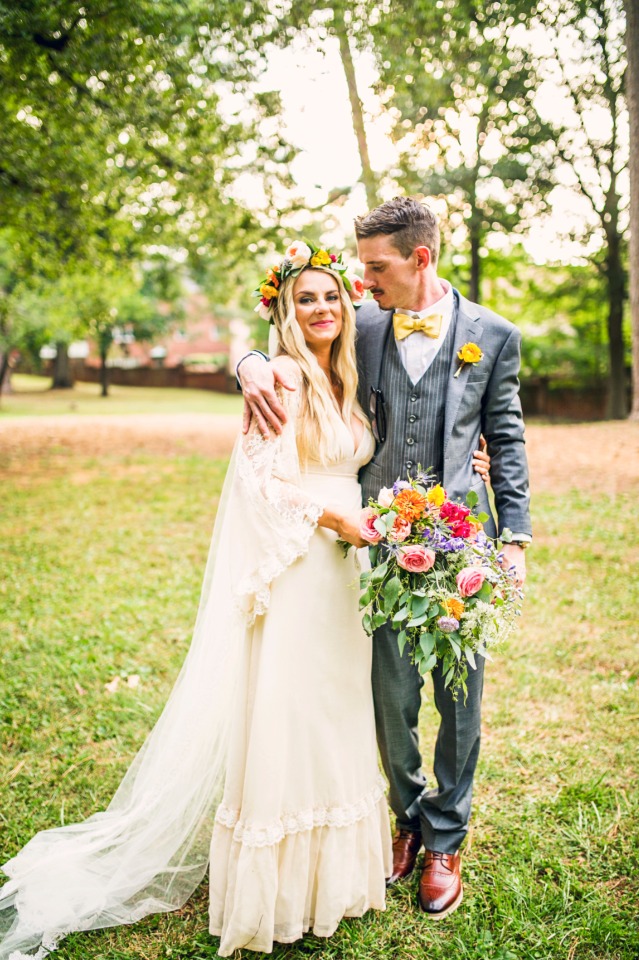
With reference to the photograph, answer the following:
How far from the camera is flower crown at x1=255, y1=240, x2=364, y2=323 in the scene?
101 inches

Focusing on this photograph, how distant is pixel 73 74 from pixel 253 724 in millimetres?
8402

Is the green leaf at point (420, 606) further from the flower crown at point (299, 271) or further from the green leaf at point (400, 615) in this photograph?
the flower crown at point (299, 271)

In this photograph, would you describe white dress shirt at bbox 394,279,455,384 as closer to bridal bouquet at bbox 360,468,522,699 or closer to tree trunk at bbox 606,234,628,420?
bridal bouquet at bbox 360,468,522,699

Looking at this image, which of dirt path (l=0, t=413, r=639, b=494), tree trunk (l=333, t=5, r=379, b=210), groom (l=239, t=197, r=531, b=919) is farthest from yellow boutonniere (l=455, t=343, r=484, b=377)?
dirt path (l=0, t=413, r=639, b=494)

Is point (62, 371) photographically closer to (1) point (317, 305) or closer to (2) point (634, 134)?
(2) point (634, 134)

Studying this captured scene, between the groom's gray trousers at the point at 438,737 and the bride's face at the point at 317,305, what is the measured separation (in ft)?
3.70

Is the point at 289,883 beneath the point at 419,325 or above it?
beneath

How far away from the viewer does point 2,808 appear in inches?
130

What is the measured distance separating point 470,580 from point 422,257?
125 centimetres

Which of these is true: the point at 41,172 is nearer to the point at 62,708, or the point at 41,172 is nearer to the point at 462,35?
the point at 462,35

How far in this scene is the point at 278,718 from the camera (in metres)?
2.44

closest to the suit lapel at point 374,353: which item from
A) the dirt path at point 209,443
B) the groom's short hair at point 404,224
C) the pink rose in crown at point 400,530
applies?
the groom's short hair at point 404,224

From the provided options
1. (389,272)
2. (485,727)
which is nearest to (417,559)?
(389,272)

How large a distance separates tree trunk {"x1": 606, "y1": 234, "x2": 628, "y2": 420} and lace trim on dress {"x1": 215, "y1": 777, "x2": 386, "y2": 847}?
17.0 meters
